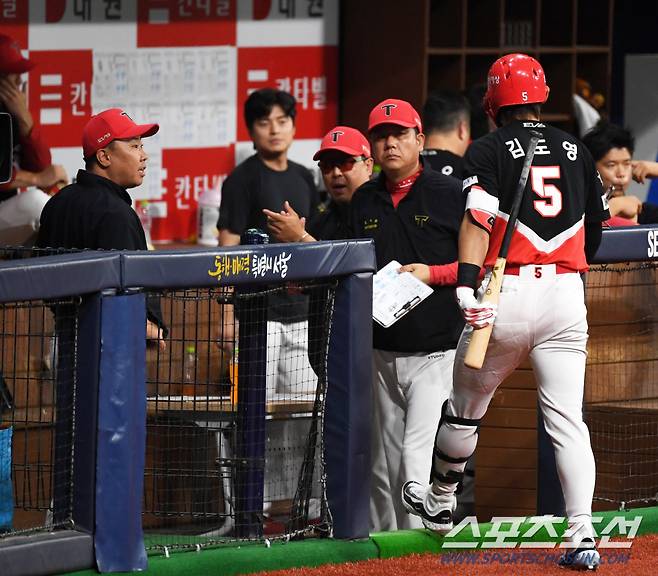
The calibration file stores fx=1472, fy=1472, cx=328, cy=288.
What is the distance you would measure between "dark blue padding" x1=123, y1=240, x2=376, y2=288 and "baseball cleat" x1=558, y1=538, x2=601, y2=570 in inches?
42.5

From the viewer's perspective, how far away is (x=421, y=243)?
→ 5152mm

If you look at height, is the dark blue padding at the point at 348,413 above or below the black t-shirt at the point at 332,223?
below

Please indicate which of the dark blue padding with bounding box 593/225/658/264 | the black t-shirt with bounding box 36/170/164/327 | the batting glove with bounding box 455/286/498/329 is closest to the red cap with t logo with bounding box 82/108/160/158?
the black t-shirt with bounding box 36/170/164/327

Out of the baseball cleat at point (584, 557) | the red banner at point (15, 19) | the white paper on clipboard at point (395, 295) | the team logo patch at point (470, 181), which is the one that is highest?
the red banner at point (15, 19)

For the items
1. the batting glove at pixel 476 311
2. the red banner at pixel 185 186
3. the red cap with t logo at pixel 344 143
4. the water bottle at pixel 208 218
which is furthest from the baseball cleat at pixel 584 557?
the red banner at pixel 185 186

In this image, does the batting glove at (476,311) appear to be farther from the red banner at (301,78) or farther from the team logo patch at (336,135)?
the red banner at (301,78)

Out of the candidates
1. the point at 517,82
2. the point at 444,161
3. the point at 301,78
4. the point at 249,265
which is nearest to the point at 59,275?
the point at 249,265

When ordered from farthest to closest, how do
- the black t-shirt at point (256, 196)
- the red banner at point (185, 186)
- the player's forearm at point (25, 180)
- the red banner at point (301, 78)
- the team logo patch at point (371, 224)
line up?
the red banner at point (301, 78) → the red banner at point (185, 186) → the player's forearm at point (25, 180) → the black t-shirt at point (256, 196) → the team logo patch at point (371, 224)

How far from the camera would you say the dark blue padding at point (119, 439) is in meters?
4.15

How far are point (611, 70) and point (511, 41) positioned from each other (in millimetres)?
1071

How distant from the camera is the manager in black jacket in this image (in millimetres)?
4680

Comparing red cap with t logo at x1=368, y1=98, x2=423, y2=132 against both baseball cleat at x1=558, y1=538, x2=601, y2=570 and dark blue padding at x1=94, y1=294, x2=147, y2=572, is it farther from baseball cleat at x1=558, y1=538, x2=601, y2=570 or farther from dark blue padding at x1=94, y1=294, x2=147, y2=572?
baseball cleat at x1=558, y1=538, x2=601, y2=570

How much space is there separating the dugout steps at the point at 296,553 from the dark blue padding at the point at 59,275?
80 centimetres

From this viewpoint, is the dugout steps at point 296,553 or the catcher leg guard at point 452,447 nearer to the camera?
the dugout steps at point 296,553
